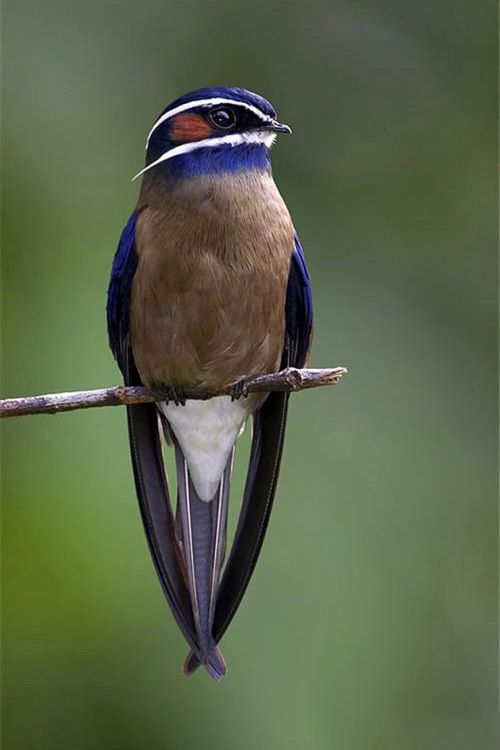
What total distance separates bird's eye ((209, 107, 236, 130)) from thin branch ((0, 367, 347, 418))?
24.5 inches

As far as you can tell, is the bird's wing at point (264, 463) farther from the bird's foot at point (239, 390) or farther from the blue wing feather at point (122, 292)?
the blue wing feather at point (122, 292)

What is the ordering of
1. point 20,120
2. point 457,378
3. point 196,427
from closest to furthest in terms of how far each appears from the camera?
point 196,427 < point 20,120 < point 457,378

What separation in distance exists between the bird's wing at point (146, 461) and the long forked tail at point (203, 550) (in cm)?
3

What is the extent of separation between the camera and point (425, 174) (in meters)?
5.52

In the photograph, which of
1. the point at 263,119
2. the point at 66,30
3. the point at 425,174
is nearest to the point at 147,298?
the point at 263,119

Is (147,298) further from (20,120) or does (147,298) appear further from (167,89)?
(167,89)

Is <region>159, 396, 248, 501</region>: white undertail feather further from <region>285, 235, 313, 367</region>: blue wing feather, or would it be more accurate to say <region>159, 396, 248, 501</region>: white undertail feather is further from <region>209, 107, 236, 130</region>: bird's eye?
<region>209, 107, 236, 130</region>: bird's eye

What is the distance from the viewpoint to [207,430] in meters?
3.80

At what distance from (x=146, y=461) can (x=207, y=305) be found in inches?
17.4

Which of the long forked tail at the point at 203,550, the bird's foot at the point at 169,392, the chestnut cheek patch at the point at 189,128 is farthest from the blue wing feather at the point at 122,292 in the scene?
the long forked tail at the point at 203,550

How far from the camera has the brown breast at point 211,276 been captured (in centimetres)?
329

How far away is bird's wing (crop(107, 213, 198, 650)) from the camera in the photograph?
11.1ft

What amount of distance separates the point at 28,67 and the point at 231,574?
2.20 m

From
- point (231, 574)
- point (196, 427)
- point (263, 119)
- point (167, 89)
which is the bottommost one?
point (231, 574)
